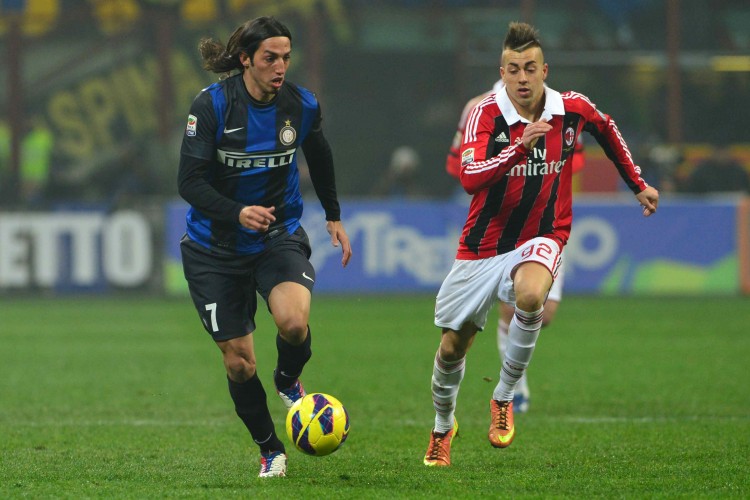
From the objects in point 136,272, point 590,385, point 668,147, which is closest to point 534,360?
point 590,385

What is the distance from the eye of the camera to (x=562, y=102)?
20.7ft

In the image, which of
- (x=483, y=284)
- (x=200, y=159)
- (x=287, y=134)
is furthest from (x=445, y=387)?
(x=200, y=159)

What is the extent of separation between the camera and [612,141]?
6.52m

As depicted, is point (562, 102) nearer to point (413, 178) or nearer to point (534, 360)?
point (534, 360)

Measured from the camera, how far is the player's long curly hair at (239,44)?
582cm

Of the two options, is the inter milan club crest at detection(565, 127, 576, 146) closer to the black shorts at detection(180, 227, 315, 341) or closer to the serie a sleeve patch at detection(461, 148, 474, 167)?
the serie a sleeve patch at detection(461, 148, 474, 167)

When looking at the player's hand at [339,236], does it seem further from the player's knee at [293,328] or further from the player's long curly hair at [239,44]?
the player's long curly hair at [239,44]

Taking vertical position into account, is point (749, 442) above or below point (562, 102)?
below

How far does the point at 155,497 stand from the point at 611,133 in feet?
9.29

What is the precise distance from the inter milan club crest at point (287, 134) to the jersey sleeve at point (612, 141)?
143 cm

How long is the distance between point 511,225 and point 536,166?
0.31 metres

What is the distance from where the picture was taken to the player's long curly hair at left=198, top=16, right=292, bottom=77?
582 centimetres

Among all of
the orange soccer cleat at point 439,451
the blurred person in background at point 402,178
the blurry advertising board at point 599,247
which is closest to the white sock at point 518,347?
the orange soccer cleat at point 439,451

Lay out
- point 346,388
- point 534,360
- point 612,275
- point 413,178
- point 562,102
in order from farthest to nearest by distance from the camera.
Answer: point 413,178 → point 612,275 → point 534,360 → point 346,388 → point 562,102
